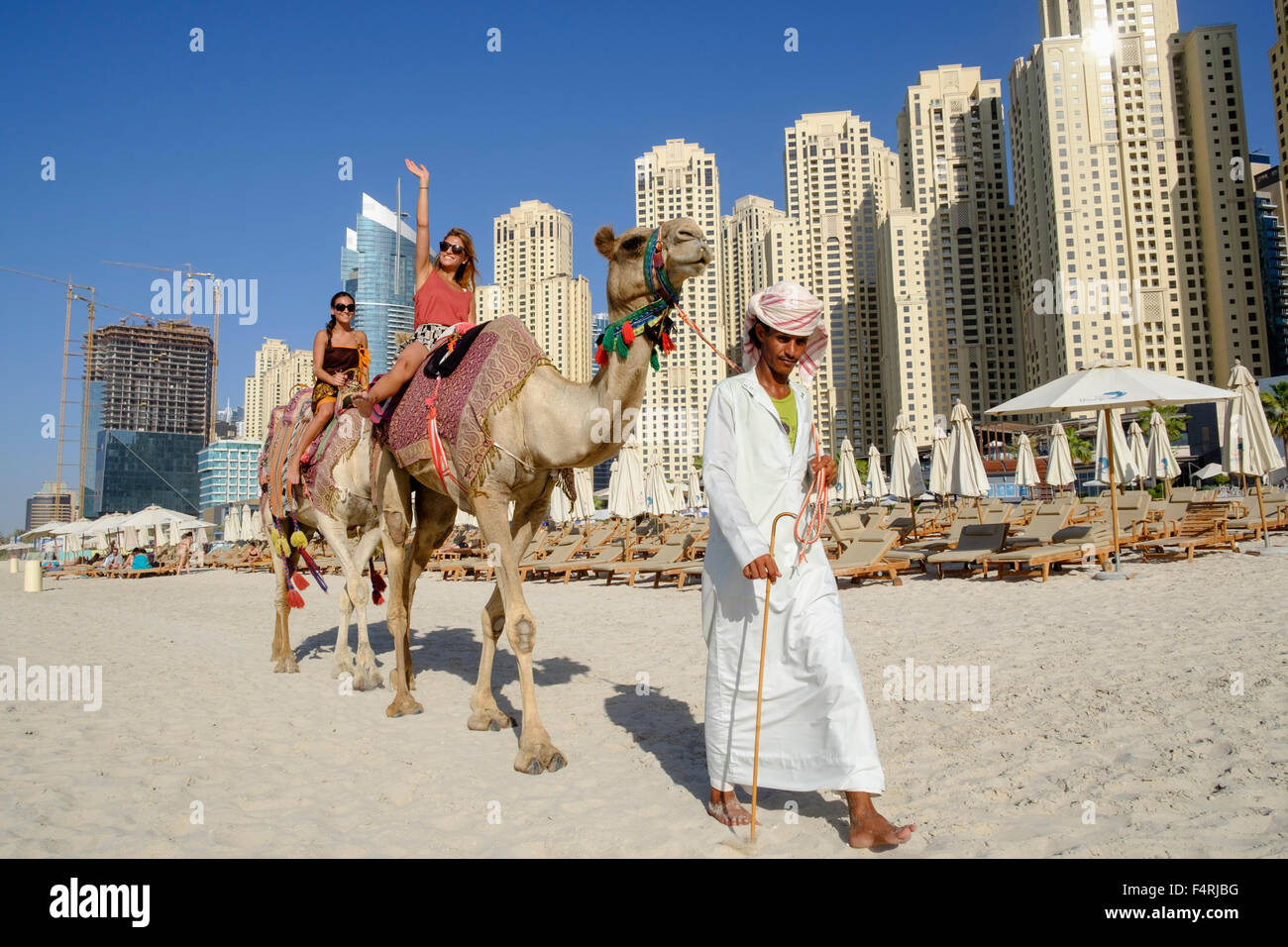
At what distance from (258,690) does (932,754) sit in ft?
18.0

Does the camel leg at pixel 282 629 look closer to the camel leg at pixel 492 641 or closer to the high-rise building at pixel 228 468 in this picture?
the camel leg at pixel 492 641

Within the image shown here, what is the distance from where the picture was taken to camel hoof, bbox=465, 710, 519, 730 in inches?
209

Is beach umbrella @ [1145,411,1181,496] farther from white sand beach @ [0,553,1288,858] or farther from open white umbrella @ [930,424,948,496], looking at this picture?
white sand beach @ [0,553,1288,858]

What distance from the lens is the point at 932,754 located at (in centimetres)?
425

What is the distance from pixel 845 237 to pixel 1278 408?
94627 mm

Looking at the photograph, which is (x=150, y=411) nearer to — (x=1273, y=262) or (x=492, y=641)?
(x=492, y=641)

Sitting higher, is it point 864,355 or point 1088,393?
point 864,355

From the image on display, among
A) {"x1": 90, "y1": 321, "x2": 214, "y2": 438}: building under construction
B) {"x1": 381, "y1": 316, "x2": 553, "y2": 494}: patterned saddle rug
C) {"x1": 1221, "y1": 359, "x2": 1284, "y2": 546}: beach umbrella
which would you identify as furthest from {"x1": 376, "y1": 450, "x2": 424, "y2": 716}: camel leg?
{"x1": 90, "y1": 321, "x2": 214, "y2": 438}: building under construction

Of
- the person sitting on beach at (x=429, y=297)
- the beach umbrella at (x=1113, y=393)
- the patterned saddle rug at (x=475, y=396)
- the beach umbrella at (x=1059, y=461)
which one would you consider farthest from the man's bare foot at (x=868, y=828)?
the beach umbrella at (x=1059, y=461)

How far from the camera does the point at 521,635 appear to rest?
4.65m

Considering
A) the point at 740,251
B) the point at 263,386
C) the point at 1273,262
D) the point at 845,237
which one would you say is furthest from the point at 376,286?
the point at 1273,262

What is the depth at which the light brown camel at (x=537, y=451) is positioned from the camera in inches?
168
